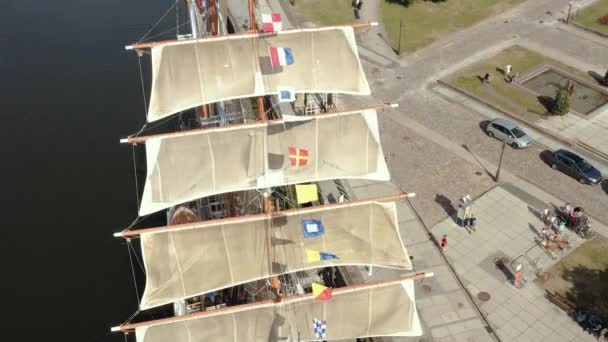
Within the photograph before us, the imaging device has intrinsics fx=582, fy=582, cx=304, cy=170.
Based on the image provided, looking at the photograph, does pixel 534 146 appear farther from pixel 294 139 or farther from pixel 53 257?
pixel 53 257

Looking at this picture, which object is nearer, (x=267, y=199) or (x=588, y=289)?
(x=267, y=199)

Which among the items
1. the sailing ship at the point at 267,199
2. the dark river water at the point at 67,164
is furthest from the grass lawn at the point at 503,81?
the dark river water at the point at 67,164

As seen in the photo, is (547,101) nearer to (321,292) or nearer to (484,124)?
(484,124)

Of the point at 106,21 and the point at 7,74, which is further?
the point at 106,21

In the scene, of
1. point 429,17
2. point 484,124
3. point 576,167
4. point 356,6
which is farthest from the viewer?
point 356,6

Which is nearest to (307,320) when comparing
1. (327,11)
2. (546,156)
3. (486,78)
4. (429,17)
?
(546,156)

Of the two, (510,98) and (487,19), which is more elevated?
(487,19)

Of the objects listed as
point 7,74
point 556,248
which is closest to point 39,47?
point 7,74
